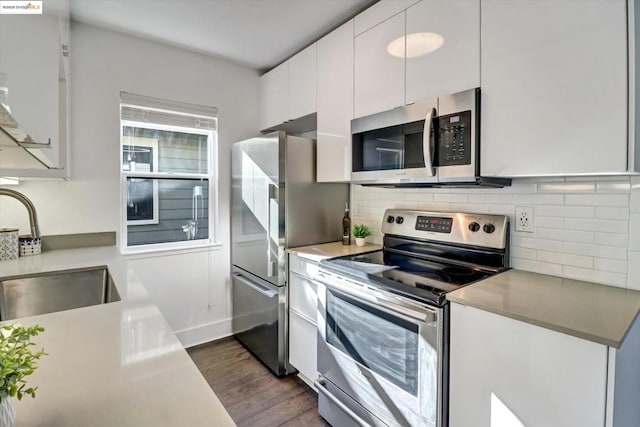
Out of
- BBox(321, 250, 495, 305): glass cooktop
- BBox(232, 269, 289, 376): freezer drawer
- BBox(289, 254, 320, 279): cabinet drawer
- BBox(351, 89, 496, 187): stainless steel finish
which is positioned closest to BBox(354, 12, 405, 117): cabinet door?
BBox(351, 89, 496, 187): stainless steel finish

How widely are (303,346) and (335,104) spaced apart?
1.69 meters

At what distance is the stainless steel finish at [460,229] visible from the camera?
5.42ft

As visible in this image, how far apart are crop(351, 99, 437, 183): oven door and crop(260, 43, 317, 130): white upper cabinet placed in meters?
0.65

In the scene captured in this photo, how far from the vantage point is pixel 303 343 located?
2.20 metres

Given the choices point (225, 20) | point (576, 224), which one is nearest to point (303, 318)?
point (576, 224)

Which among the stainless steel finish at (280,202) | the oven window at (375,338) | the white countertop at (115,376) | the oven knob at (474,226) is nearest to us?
the white countertop at (115,376)

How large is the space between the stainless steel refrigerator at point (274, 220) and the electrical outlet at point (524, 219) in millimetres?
1308

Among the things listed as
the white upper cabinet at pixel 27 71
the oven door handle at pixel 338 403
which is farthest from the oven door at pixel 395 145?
the white upper cabinet at pixel 27 71

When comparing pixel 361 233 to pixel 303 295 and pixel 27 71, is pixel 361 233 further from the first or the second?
pixel 27 71

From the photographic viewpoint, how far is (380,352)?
153 cm

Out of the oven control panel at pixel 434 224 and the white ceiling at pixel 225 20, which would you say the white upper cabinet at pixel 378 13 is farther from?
the oven control panel at pixel 434 224

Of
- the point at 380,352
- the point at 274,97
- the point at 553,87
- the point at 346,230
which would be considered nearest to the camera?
the point at 553,87

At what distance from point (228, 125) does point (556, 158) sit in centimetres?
257

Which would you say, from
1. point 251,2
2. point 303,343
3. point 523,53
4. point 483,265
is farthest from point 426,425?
point 251,2
